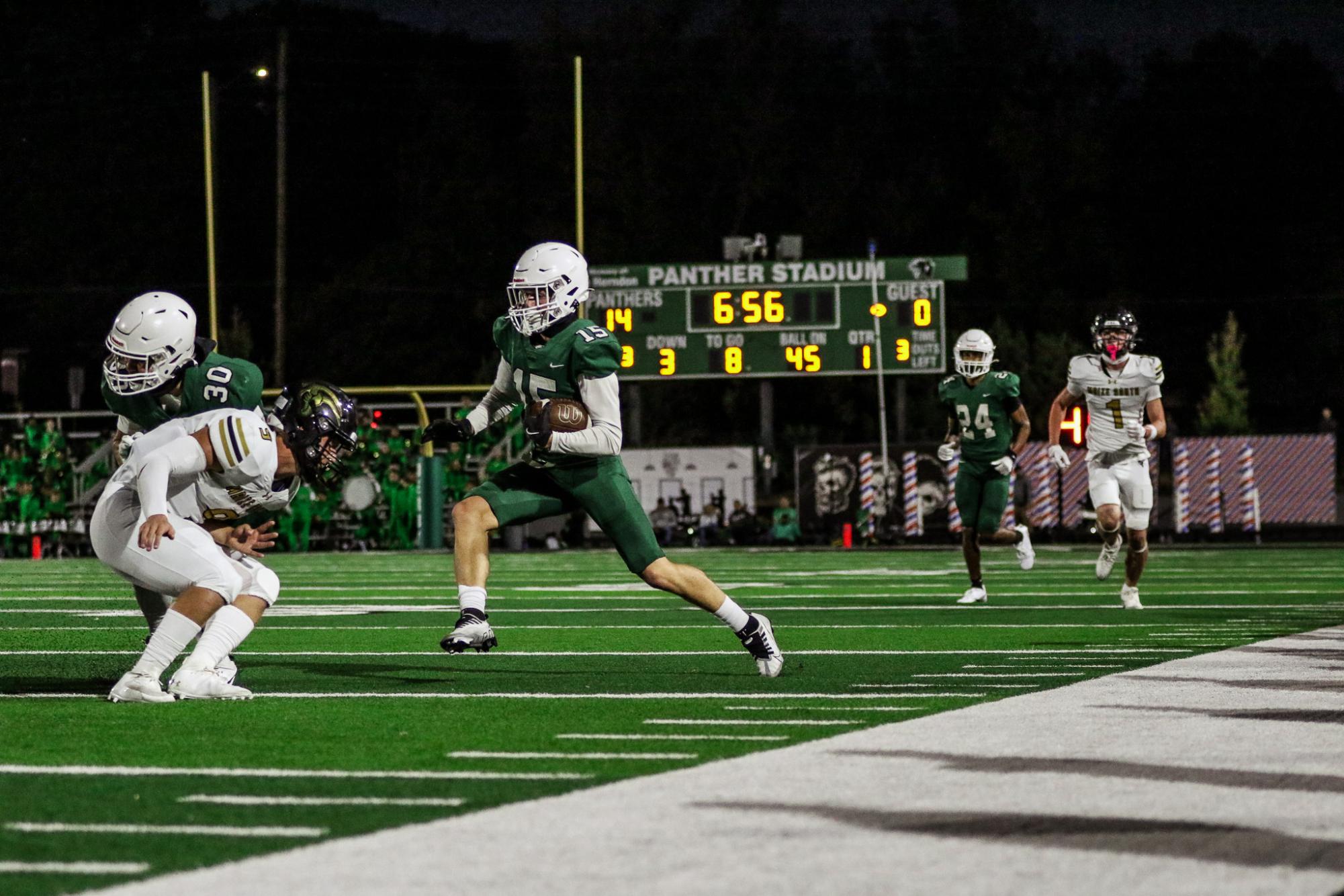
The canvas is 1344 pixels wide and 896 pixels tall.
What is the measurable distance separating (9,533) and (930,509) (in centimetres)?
1294

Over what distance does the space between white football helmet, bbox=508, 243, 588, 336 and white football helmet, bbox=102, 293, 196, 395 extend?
1.38 m

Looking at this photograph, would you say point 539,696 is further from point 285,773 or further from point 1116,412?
point 1116,412

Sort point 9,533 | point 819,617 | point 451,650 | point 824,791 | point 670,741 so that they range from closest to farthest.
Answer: point 824,791 → point 670,741 → point 451,650 → point 819,617 → point 9,533

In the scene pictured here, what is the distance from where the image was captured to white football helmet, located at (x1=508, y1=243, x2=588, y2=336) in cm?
820

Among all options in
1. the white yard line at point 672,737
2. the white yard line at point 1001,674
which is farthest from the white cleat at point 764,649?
the white yard line at point 672,737

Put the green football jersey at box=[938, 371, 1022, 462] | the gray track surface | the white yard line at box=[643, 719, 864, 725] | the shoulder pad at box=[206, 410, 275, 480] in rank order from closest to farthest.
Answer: the gray track surface → the white yard line at box=[643, 719, 864, 725] → the shoulder pad at box=[206, 410, 275, 480] → the green football jersey at box=[938, 371, 1022, 462]

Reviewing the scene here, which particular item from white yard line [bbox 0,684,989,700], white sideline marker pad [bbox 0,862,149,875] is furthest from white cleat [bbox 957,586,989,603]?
white sideline marker pad [bbox 0,862,149,875]

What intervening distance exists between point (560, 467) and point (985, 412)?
6.65 m

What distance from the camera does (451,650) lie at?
25.6 ft

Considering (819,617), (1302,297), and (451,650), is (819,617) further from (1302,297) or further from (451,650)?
(1302,297)

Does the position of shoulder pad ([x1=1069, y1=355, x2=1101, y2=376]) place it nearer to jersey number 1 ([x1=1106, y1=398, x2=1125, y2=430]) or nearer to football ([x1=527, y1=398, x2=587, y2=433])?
jersey number 1 ([x1=1106, y1=398, x2=1125, y2=430])

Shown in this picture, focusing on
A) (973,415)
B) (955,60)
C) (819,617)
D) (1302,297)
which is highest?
(955,60)

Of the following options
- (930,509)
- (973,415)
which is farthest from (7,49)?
(973,415)

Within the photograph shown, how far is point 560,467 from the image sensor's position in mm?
8055
